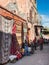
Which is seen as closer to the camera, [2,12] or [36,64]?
[36,64]

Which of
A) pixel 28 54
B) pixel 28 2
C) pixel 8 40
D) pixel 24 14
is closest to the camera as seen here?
pixel 8 40

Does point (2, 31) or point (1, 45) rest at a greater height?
point (2, 31)

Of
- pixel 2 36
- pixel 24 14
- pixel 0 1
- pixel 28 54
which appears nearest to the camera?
pixel 2 36

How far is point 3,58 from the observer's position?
14617 millimetres

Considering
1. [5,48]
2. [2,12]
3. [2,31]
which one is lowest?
[5,48]

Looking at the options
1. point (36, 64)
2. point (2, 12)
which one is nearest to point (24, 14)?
point (2, 12)

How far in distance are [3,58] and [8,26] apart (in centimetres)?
248

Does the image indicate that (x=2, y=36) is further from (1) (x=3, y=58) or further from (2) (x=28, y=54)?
(2) (x=28, y=54)

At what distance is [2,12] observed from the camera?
632 inches

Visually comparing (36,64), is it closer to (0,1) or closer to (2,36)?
(2,36)

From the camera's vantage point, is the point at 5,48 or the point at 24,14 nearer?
the point at 5,48

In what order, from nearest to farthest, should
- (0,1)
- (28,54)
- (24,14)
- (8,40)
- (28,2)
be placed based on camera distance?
(8,40)
(28,54)
(0,1)
(24,14)
(28,2)

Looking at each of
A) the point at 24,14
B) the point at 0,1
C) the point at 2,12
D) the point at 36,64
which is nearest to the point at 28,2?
the point at 24,14

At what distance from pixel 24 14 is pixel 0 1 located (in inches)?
165
